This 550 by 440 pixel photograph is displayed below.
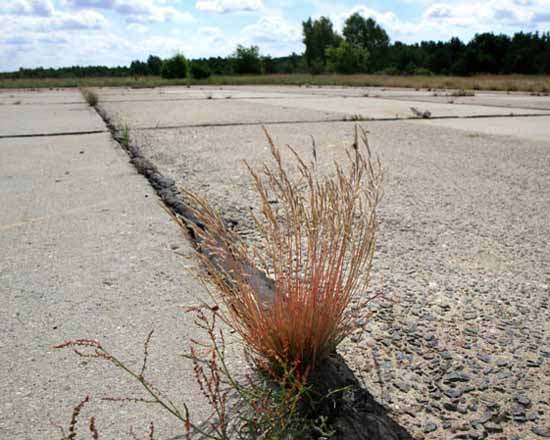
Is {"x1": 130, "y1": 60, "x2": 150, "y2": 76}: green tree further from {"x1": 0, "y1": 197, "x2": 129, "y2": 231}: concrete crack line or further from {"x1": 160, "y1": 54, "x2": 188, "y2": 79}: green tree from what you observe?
{"x1": 0, "y1": 197, "x2": 129, "y2": 231}: concrete crack line

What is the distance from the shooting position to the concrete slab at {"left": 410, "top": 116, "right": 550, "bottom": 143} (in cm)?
606

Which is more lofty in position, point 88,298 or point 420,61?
point 420,61

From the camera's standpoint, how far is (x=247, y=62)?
56.7 metres

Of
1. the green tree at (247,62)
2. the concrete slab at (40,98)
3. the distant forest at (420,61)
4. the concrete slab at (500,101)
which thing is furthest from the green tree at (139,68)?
the concrete slab at (500,101)

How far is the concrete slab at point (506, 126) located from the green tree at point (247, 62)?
166 feet

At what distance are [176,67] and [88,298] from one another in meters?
42.8

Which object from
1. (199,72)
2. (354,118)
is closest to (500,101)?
(354,118)

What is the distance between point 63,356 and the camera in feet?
5.49

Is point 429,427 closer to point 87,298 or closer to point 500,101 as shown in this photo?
point 87,298

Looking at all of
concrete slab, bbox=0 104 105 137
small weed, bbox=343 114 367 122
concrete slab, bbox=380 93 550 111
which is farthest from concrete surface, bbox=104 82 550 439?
concrete slab, bbox=380 93 550 111

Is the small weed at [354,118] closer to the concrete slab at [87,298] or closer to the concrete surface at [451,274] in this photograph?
the concrete surface at [451,274]

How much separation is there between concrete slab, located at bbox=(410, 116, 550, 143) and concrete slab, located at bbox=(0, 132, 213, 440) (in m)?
4.28

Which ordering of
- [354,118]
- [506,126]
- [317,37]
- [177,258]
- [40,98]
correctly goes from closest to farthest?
1. [177,258]
2. [506,126]
3. [354,118]
4. [40,98]
5. [317,37]

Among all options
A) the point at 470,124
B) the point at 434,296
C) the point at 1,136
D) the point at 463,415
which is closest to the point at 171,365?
the point at 463,415
